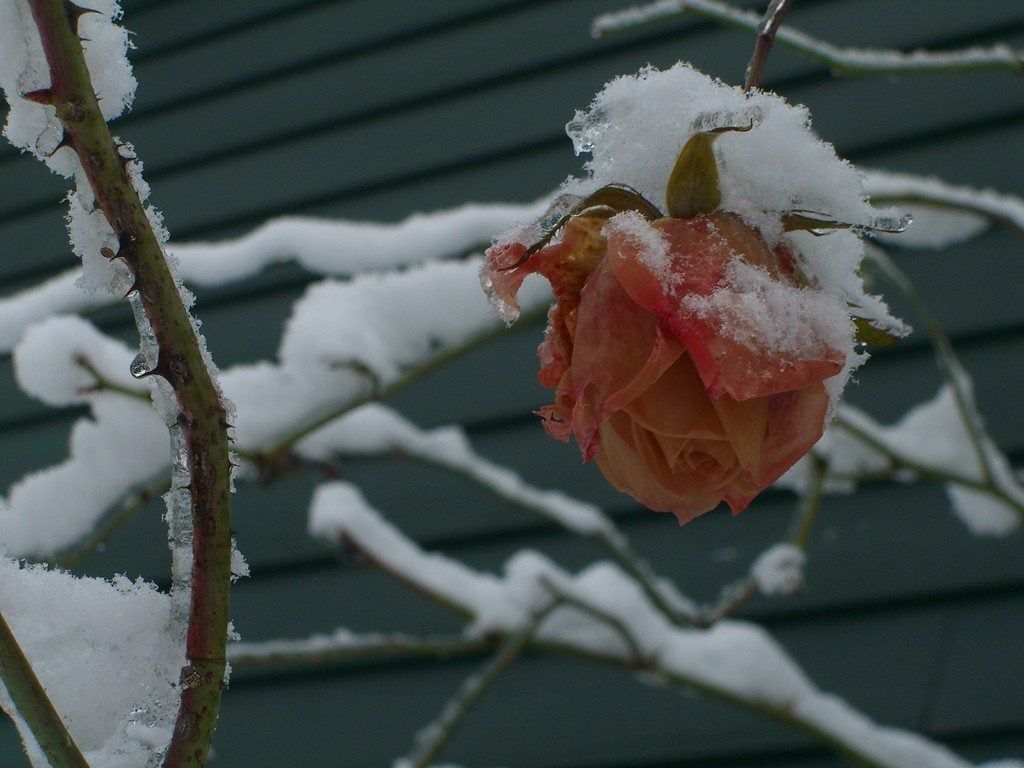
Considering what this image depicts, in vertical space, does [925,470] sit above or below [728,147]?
below

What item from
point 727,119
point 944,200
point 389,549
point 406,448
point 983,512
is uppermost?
point 727,119

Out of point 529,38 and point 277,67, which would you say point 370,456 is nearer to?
point 529,38

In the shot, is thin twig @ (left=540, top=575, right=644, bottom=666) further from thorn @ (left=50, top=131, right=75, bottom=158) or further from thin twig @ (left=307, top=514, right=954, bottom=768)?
thorn @ (left=50, top=131, right=75, bottom=158)

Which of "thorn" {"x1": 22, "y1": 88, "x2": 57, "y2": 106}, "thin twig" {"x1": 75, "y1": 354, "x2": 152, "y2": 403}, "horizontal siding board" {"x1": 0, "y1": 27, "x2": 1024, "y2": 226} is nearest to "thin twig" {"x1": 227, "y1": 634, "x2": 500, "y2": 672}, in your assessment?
"thin twig" {"x1": 75, "y1": 354, "x2": 152, "y2": 403}

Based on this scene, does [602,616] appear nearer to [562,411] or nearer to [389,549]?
[389,549]

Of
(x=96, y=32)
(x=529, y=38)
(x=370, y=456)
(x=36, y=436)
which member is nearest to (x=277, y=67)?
(x=529, y=38)

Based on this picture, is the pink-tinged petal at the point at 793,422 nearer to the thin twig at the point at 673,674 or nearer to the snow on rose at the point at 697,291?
the snow on rose at the point at 697,291

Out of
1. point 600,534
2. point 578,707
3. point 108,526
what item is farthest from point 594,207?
point 578,707

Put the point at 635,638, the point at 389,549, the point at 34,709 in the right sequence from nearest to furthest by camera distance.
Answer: the point at 34,709 < the point at 635,638 < the point at 389,549
